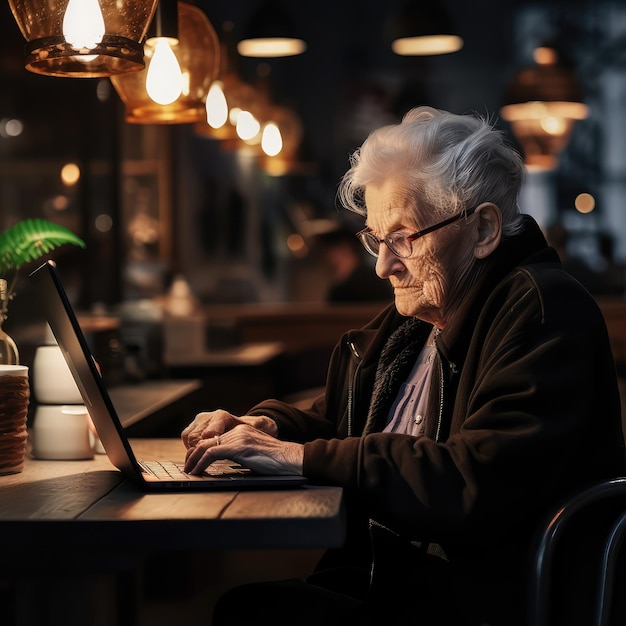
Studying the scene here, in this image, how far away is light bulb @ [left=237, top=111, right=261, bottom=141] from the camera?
5664 millimetres

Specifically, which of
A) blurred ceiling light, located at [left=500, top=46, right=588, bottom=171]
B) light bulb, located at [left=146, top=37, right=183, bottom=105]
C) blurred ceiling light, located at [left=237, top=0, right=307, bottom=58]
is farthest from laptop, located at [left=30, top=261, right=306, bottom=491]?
blurred ceiling light, located at [left=500, top=46, right=588, bottom=171]

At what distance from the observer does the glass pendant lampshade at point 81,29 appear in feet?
6.77

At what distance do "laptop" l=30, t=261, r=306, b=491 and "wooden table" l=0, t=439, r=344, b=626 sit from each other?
0.03 metres

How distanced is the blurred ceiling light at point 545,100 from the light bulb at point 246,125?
6.65 ft

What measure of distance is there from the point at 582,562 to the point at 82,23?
4.47 ft

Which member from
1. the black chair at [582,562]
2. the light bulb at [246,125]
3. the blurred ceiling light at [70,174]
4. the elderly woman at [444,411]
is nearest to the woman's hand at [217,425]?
the elderly woman at [444,411]

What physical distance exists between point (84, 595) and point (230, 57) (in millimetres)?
3480

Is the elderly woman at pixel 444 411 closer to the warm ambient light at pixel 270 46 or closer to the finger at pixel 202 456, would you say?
the finger at pixel 202 456

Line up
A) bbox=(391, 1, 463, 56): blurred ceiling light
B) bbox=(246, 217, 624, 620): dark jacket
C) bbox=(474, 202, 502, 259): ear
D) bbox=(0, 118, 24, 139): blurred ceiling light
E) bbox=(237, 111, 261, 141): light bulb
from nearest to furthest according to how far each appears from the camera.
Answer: bbox=(246, 217, 624, 620): dark jacket → bbox=(474, 202, 502, 259): ear → bbox=(0, 118, 24, 139): blurred ceiling light → bbox=(237, 111, 261, 141): light bulb → bbox=(391, 1, 463, 56): blurred ceiling light

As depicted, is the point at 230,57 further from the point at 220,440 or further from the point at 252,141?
the point at 220,440

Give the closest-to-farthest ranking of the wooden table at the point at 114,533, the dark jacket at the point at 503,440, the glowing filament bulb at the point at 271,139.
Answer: the wooden table at the point at 114,533 < the dark jacket at the point at 503,440 < the glowing filament bulb at the point at 271,139

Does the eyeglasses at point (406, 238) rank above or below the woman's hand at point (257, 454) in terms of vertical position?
above

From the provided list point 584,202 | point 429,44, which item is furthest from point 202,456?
point 584,202

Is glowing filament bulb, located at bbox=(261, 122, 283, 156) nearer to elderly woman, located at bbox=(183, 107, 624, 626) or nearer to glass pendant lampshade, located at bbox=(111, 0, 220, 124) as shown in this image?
glass pendant lampshade, located at bbox=(111, 0, 220, 124)
